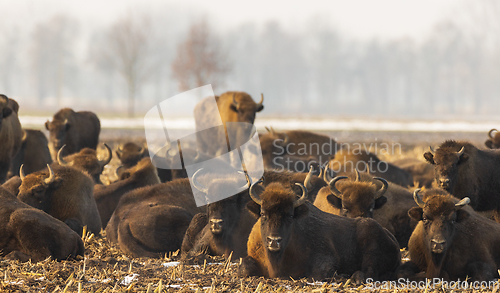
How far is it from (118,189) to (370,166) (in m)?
5.99

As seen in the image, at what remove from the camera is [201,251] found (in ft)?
27.2

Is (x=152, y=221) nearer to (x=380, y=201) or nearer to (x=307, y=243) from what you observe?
(x=307, y=243)

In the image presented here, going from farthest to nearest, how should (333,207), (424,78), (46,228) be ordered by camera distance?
(424,78) → (333,207) → (46,228)

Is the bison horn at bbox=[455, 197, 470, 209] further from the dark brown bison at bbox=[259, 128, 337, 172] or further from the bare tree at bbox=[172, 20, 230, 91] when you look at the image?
the bare tree at bbox=[172, 20, 230, 91]

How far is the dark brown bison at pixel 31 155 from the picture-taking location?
15.0 meters

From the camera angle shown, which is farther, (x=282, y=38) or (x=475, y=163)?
(x=282, y=38)

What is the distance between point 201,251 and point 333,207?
217 cm

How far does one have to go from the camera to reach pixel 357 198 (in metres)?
8.45

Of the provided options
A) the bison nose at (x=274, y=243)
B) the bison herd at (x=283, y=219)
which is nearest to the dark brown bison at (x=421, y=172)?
the bison herd at (x=283, y=219)

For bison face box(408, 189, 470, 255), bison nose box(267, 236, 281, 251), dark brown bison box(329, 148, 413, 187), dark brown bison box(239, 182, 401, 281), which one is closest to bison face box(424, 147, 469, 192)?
bison face box(408, 189, 470, 255)

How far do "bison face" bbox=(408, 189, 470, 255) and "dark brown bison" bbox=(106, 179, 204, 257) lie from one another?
3.80m

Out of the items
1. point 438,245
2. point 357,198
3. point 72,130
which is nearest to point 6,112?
point 72,130

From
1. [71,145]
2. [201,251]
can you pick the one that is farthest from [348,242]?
[71,145]

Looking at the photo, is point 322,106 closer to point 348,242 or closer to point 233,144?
point 233,144
